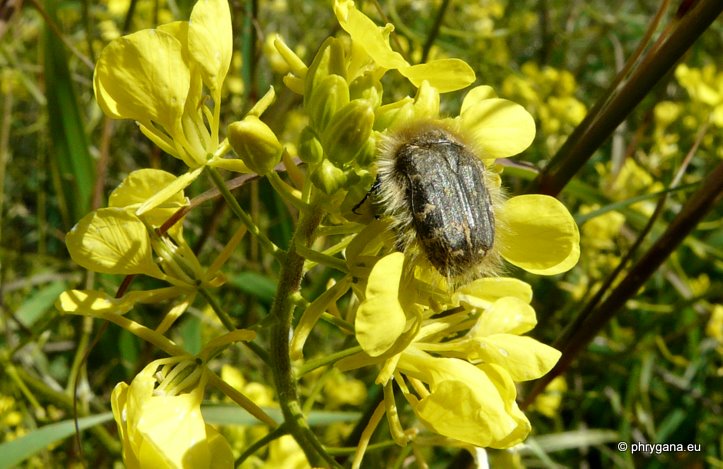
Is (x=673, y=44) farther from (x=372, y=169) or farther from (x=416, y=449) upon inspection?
(x=416, y=449)

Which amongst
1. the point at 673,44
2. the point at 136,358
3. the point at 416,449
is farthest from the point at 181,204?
the point at 136,358

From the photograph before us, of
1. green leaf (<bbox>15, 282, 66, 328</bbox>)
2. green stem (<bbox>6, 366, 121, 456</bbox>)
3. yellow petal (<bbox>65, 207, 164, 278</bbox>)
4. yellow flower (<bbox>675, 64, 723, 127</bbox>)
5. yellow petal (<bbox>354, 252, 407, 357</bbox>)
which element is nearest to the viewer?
yellow petal (<bbox>354, 252, 407, 357</bbox>)

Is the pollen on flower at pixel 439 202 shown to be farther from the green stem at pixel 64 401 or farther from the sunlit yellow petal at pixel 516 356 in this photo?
the green stem at pixel 64 401

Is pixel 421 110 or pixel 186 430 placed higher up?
pixel 421 110

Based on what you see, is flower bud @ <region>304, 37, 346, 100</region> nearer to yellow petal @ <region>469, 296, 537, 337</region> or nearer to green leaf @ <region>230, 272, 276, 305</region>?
yellow petal @ <region>469, 296, 537, 337</region>

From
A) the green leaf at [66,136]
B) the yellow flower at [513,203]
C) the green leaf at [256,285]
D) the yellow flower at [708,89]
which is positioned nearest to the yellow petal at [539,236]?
the yellow flower at [513,203]

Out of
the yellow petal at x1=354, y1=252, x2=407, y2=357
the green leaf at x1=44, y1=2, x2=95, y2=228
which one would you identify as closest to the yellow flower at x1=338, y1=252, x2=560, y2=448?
the yellow petal at x1=354, y1=252, x2=407, y2=357
